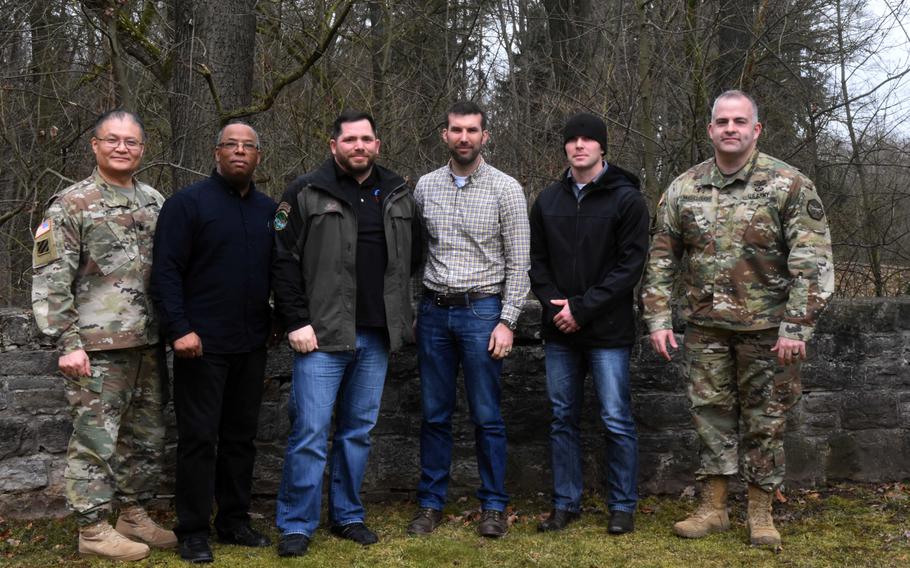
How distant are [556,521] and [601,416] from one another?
0.57 m

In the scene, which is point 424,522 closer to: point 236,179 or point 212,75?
point 236,179

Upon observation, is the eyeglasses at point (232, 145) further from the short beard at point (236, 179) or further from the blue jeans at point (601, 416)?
the blue jeans at point (601, 416)

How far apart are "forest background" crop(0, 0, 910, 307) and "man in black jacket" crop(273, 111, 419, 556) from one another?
1.76 metres

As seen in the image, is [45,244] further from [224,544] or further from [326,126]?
[326,126]

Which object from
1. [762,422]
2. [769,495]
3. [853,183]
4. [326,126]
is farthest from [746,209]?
[326,126]

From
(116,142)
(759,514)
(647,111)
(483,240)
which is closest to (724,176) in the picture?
(483,240)

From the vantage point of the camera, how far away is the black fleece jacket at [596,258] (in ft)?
13.5

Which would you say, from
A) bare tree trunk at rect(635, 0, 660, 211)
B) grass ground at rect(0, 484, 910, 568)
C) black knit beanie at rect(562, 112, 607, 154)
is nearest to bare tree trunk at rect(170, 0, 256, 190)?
grass ground at rect(0, 484, 910, 568)

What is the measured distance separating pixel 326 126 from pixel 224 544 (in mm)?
5331

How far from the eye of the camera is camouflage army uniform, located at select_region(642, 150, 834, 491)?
387 cm

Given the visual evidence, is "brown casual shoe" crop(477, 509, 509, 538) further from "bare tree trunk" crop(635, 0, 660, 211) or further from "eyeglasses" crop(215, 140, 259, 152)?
"bare tree trunk" crop(635, 0, 660, 211)

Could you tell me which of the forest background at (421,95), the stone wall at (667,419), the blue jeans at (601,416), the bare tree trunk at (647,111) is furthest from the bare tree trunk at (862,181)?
the blue jeans at (601,416)

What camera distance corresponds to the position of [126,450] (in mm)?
3990

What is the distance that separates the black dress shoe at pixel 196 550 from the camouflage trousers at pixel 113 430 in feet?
1.25
